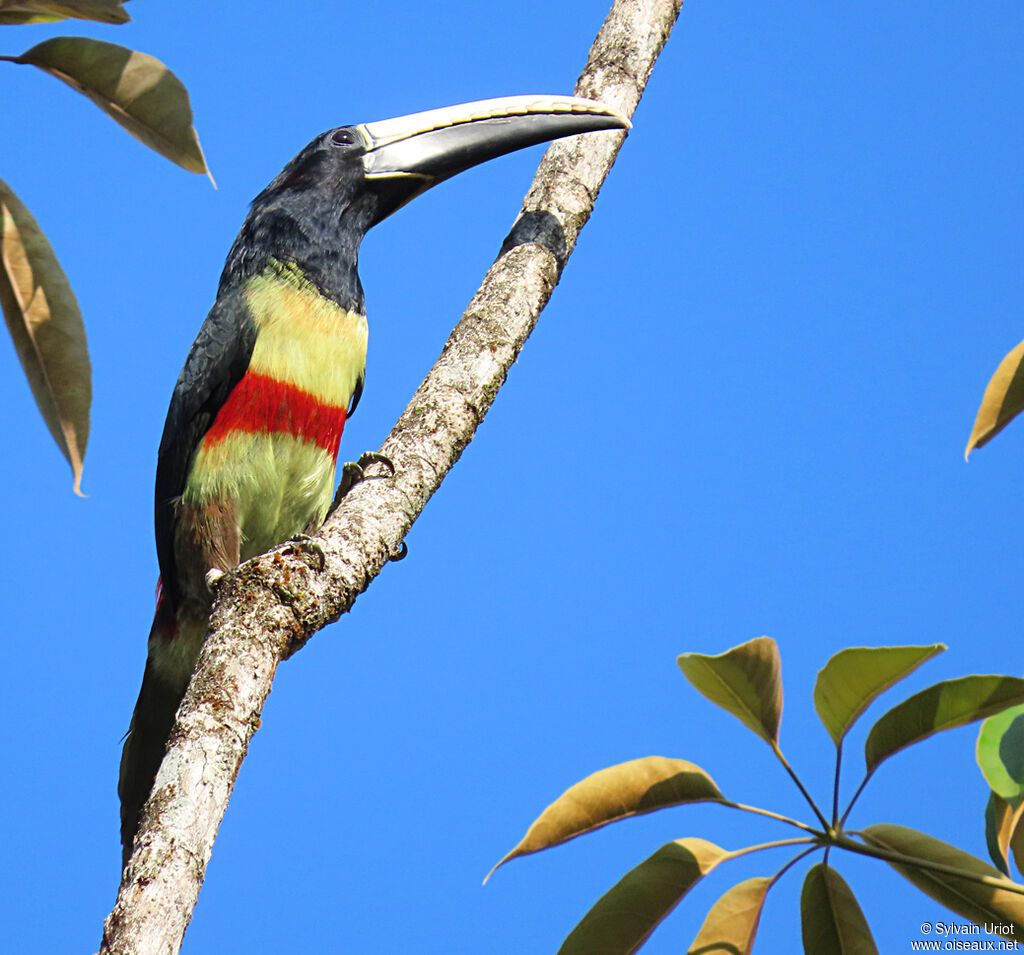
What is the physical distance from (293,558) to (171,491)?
1.99 m

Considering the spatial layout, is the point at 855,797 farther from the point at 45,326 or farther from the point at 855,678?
the point at 45,326

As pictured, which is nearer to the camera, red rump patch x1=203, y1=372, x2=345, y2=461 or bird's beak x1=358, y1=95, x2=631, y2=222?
red rump patch x1=203, y1=372, x2=345, y2=461

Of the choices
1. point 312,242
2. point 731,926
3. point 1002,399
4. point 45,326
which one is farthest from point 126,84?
point 312,242

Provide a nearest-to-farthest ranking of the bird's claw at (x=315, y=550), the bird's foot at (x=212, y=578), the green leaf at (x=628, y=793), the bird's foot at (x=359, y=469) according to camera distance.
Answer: the green leaf at (x=628, y=793), the bird's claw at (x=315, y=550), the bird's foot at (x=359, y=469), the bird's foot at (x=212, y=578)

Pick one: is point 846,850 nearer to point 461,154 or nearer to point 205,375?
point 205,375

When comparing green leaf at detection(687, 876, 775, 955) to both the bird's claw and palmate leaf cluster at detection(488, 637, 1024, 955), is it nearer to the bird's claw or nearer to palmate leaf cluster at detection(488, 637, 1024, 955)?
palmate leaf cluster at detection(488, 637, 1024, 955)

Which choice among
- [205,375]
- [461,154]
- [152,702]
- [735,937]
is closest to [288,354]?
[205,375]

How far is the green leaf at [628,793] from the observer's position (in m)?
2.16

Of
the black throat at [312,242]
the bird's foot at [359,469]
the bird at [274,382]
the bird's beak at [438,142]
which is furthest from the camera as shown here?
the bird's beak at [438,142]

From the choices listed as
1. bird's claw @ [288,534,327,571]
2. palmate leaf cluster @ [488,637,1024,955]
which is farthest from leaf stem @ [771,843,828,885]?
bird's claw @ [288,534,327,571]

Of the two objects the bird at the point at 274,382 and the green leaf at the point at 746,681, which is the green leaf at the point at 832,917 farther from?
the bird at the point at 274,382

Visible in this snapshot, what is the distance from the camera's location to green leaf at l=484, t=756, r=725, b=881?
2156 millimetres

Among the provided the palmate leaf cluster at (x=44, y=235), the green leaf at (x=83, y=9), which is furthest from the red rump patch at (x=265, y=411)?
the green leaf at (x=83, y=9)

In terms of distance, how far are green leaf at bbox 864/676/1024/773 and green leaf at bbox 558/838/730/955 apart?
0.40 metres
